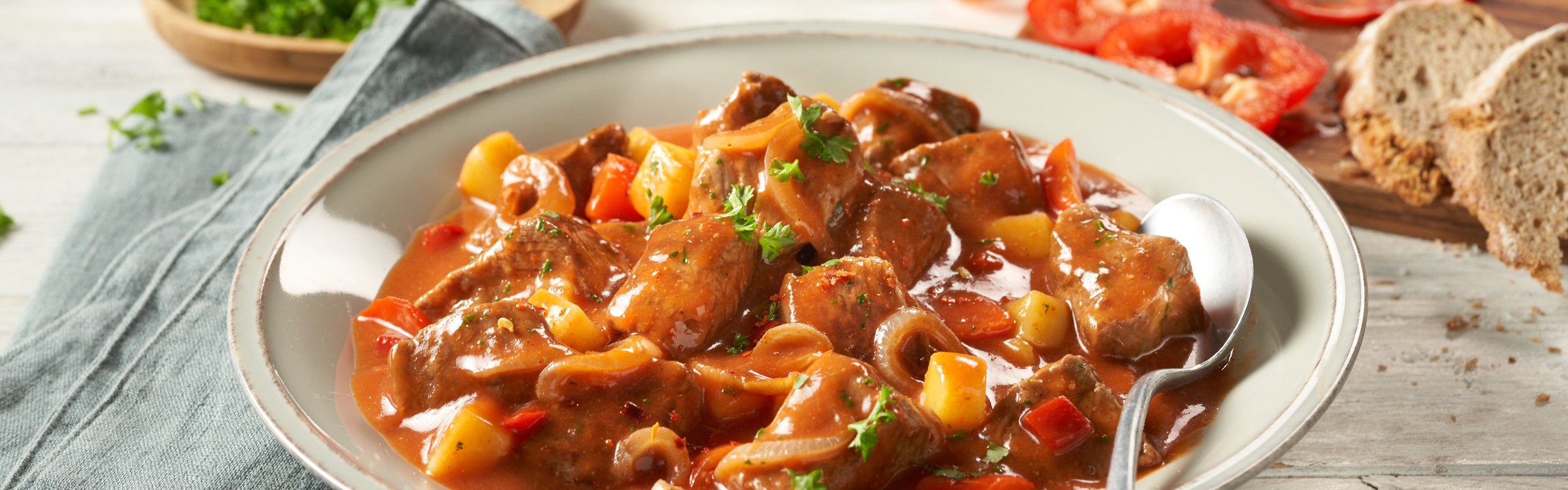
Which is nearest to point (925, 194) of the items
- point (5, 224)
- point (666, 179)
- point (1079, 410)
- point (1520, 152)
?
point (666, 179)

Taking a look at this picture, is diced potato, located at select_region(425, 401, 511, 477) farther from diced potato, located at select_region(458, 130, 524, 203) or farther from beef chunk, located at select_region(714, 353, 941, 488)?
diced potato, located at select_region(458, 130, 524, 203)

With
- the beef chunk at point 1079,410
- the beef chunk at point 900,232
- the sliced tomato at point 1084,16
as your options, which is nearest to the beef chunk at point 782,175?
the beef chunk at point 900,232

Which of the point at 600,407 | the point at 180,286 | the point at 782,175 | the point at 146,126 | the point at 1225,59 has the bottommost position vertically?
the point at 146,126

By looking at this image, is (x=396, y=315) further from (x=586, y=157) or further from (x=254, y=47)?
(x=254, y=47)

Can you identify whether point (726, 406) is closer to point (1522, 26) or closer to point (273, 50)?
point (273, 50)

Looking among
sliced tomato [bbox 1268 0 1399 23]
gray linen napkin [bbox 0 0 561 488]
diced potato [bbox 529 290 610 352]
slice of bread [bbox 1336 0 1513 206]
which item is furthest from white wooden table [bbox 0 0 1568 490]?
diced potato [bbox 529 290 610 352]

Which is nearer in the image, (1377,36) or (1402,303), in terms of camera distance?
(1402,303)

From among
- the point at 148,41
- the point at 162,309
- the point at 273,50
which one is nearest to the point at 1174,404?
the point at 162,309
